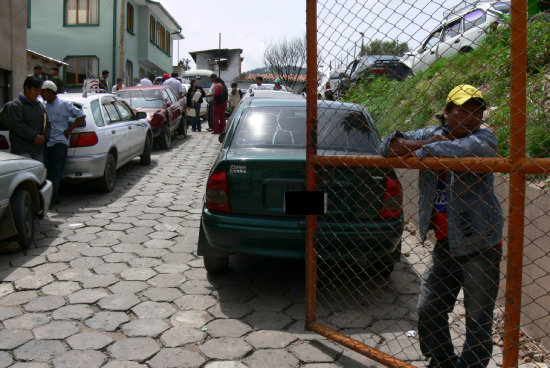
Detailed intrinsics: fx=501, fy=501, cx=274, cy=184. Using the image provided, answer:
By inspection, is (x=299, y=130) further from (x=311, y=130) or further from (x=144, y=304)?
(x=144, y=304)

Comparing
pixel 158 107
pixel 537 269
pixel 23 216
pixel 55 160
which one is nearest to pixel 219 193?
pixel 23 216

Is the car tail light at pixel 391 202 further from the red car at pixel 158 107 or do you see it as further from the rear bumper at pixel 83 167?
the red car at pixel 158 107

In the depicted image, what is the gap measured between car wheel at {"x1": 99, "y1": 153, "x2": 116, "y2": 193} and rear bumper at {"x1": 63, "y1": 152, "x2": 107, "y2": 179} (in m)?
0.25

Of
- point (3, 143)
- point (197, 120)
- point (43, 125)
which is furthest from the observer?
point (197, 120)

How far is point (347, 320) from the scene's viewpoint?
388 centimetres

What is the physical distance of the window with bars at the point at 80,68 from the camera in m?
25.6

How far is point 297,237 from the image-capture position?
12.9 ft

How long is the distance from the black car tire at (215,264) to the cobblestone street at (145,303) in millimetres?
92

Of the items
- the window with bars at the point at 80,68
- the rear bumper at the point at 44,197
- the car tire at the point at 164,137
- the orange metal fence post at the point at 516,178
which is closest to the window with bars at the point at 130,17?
the window with bars at the point at 80,68

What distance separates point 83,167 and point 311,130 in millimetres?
4938

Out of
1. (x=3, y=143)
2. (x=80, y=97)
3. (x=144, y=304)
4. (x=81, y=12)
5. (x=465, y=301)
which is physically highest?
(x=81, y=12)

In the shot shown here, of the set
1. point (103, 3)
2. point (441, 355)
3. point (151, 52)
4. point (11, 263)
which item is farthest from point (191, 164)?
point (151, 52)

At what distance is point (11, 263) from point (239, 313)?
246cm

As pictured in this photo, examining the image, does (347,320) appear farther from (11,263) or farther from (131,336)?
(11,263)
